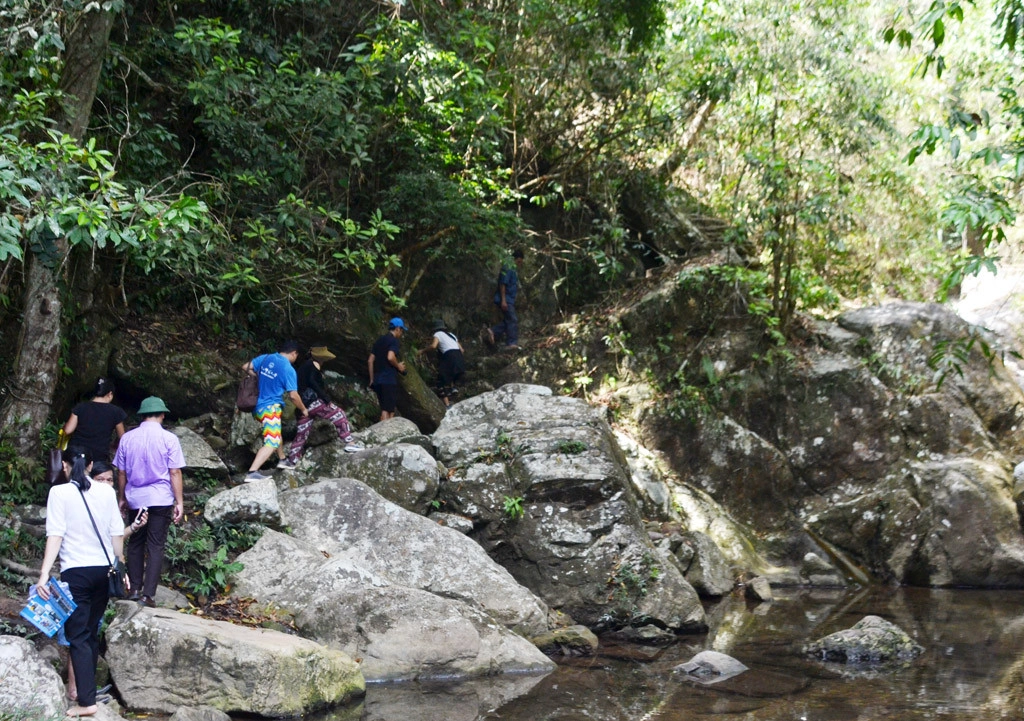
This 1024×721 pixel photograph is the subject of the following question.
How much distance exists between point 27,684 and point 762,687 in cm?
570

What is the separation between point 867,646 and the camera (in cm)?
871

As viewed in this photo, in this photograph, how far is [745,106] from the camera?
1622cm

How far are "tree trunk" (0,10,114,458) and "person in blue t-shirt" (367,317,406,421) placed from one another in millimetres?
4418

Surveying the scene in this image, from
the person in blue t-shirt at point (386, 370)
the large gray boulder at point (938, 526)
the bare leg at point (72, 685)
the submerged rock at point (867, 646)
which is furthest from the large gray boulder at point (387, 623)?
the large gray boulder at point (938, 526)

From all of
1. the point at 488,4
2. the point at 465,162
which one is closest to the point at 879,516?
the point at 465,162

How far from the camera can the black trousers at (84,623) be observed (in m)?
6.00

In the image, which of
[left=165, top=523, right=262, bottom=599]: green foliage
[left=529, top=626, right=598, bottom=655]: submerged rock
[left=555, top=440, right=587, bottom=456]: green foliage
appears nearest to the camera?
[left=165, top=523, right=262, bottom=599]: green foliage

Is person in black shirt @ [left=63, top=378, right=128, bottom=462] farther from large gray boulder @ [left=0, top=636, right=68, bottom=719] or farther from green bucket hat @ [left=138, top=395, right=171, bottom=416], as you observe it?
large gray boulder @ [left=0, top=636, right=68, bottom=719]

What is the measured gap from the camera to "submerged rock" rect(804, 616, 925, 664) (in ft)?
28.3

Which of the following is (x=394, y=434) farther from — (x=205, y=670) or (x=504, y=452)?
(x=205, y=670)

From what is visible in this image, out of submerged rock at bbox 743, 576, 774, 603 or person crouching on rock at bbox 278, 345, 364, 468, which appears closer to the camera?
person crouching on rock at bbox 278, 345, 364, 468

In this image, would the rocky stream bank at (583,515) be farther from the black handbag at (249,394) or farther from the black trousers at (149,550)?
the black handbag at (249,394)

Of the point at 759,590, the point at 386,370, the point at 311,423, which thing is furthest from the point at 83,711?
the point at 759,590

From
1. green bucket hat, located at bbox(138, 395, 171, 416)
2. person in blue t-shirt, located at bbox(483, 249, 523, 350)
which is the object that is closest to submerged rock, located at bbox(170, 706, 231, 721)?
green bucket hat, located at bbox(138, 395, 171, 416)
